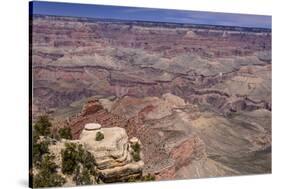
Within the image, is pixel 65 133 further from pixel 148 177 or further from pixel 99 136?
pixel 148 177

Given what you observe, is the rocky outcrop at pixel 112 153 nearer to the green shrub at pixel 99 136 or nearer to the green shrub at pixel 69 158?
the green shrub at pixel 99 136

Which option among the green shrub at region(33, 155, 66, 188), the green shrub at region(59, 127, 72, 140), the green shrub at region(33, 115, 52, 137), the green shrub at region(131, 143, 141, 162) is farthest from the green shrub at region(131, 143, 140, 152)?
the green shrub at region(33, 115, 52, 137)

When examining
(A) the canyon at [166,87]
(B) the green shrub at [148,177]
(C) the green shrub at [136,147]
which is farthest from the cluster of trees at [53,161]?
(B) the green shrub at [148,177]

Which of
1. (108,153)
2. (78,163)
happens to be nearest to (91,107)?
(108,153)

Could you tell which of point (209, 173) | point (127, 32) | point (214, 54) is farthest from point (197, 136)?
point (127, 32)

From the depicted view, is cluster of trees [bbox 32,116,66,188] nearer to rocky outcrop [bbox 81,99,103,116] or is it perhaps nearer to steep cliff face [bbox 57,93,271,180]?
steep cliff face [bbox 57,93,271,180]
